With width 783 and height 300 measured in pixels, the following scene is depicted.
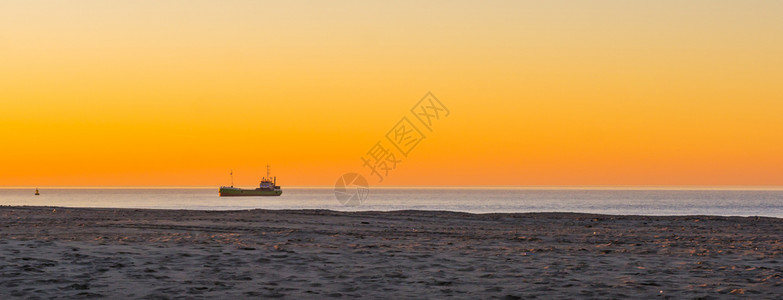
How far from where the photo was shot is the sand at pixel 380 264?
12898 millimetres

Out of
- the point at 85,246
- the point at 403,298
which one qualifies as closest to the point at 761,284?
the point at 403,298

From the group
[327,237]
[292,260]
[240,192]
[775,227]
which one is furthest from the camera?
[240,192]

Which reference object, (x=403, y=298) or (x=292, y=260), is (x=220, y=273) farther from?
(x=403, y=298)

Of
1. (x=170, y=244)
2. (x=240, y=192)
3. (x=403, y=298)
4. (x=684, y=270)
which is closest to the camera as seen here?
(x=403, y=298)

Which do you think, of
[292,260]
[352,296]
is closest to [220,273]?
[292,260]

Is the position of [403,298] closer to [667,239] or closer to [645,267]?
[645,267]

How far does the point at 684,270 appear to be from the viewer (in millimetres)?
15539

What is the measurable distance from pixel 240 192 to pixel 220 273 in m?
186

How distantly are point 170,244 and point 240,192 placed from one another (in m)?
181

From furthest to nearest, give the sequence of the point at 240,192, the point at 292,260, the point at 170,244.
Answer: the point at 240,192 → the point at 170,244 → the point at 292,260

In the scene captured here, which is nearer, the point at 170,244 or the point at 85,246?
the point at 85,246

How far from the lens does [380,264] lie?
53.2ft

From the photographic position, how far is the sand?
1290 centimetres

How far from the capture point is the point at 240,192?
19688 centimetres
